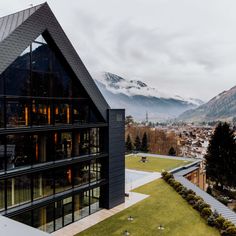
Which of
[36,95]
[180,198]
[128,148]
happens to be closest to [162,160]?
[128,148]

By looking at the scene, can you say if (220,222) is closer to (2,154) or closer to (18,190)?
(18,190)

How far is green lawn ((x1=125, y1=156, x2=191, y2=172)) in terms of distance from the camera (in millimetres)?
33025

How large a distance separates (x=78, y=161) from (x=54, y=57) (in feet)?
20.9

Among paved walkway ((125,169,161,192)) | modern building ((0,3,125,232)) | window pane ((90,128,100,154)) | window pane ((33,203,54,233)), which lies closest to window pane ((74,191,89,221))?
modern building ((0,3,125,232))

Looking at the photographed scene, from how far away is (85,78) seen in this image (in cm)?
1750

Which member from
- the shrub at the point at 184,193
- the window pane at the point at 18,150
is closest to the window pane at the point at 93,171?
the window pane at the point at 18,150

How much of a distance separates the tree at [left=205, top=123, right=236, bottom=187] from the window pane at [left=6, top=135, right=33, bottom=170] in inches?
979

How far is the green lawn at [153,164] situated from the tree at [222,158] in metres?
3.48

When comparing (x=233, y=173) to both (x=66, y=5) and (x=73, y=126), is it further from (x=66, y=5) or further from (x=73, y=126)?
(x=66, y=5)

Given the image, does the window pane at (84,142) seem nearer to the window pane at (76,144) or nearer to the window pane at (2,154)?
the window pane at (76,144)

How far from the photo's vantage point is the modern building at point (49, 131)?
530 inches

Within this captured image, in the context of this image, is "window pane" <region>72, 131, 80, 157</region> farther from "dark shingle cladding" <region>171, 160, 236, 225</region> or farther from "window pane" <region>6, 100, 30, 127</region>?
"dark shingle cladding" <region>171, 160, 236, 225</region>

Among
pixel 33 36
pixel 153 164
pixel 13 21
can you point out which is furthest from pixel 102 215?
pixel 153 164

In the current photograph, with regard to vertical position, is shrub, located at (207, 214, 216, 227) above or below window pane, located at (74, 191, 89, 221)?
below
